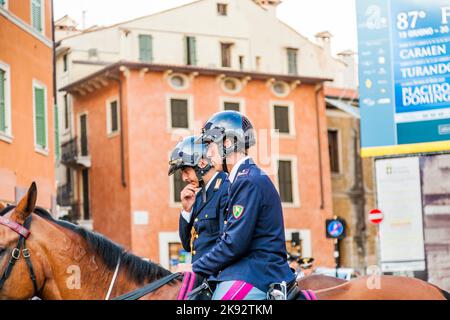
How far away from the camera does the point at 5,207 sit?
5.24 meters

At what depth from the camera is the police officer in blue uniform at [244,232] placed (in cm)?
454

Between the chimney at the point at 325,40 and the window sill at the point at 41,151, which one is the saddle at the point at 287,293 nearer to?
the window sill at the point at 41,151

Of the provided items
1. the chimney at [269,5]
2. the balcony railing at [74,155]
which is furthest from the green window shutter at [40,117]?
the chimney at [269,5]

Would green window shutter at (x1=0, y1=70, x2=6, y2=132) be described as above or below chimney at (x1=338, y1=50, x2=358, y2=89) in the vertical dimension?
below

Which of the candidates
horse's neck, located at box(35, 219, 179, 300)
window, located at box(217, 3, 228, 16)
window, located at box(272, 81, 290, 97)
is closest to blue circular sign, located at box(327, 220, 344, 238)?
window, located at box(272, 81, 290, 97)

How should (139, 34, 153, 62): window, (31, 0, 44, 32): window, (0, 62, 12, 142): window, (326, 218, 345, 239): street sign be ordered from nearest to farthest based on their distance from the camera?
(0, 62, 12, 142): window, (31, 0, 44, 32): window, (326, 218, 345, 239): street sign, (139, 34, 153, 62): window

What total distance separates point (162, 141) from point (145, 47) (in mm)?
3350

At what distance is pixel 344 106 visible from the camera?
34750mm

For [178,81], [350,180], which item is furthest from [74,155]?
[350,180]

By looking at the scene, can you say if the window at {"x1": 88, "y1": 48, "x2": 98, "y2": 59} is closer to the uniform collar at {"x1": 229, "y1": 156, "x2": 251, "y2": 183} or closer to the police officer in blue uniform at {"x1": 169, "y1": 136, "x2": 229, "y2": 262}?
the police officer in blue uniform at {"x1": 169, "y1": 136, "x2": 229, "y2": 262}

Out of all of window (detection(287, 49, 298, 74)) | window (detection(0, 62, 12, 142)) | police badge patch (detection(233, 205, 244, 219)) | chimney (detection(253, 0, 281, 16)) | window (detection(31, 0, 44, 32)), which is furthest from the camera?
chimney (detection(253, 0, 281, 16))

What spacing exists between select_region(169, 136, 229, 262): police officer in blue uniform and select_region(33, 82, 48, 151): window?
42.0 feet

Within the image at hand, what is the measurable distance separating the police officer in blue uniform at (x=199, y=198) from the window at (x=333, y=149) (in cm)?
2968

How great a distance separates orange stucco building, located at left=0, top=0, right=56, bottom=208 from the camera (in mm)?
16875
